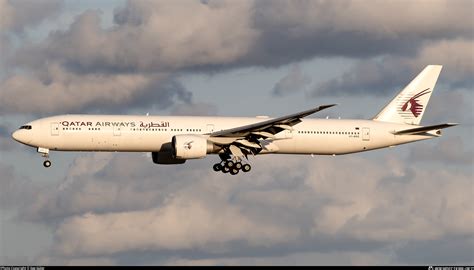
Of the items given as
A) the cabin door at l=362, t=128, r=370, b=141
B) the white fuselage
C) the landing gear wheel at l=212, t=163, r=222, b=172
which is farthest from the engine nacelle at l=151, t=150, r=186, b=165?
the cabin door at l=362, t=128, r=370, b=141

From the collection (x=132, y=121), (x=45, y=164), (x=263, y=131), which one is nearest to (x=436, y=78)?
(x=263, y=131)

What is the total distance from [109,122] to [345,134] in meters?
19.7

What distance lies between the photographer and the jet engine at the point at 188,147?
8950 centimetres

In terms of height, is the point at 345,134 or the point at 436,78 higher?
the point at 436,78

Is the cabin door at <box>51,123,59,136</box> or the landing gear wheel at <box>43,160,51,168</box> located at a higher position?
the cabin door at <box>51,123,59,136</box>

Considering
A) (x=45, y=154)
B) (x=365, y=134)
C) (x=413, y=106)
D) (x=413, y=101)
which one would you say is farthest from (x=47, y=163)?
(x=413, y=101)

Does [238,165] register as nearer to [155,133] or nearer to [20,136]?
[155,133]

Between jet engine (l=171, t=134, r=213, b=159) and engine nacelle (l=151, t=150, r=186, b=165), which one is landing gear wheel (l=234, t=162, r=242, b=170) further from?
jet engine (l=171, t=134, r=213, b=159)

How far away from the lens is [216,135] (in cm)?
9138

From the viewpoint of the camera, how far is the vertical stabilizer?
101938 millimetres

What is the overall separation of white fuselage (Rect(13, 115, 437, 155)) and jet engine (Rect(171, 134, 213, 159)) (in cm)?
184

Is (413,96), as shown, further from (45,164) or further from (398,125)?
(45,164)

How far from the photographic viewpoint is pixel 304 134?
310 feet

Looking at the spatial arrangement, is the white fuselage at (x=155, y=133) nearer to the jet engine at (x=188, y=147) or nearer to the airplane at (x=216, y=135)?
the airplane at (x=216, y=135)
